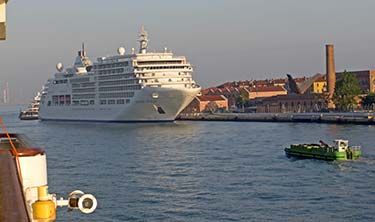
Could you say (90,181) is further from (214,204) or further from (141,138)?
(141,138)

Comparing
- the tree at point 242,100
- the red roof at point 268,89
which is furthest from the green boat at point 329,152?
the red roof at point 268,89

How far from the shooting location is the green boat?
2884cm

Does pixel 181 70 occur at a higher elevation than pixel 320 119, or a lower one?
higher

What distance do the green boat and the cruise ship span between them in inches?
1316

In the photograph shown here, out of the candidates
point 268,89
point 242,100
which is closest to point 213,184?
point 242,100

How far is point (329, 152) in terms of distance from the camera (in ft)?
95.5

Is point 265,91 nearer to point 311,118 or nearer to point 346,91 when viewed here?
point 346,91

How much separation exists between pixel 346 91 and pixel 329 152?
→ 52601 mm

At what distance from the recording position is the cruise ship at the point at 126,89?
65062mm

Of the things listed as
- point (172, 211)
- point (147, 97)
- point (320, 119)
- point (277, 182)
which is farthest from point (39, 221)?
point (320, 119)

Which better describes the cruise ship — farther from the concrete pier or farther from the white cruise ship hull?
the concrete pier

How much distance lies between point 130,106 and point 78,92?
15.3 metres

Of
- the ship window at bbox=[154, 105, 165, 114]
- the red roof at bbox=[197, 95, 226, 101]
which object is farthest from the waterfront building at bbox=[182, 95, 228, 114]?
the ship window at bbox=[154, 105, 165, 114]

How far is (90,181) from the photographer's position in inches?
888
